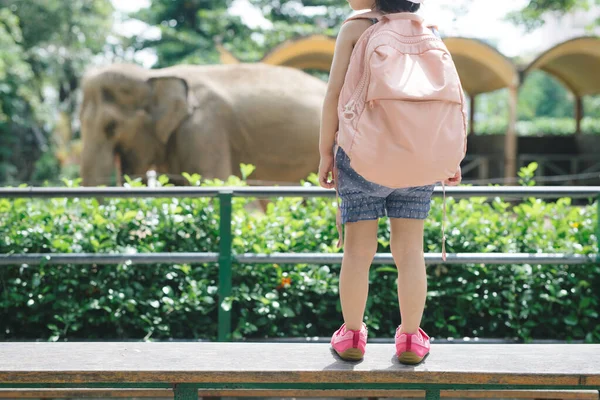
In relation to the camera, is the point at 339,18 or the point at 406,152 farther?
the point at 339,18

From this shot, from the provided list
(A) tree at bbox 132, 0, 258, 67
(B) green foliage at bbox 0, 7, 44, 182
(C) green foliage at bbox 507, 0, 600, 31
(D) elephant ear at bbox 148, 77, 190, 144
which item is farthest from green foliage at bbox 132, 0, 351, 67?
(D) elephant ear at bbox 148, 77, 190, 144

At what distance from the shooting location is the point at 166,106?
Result: 10031mm

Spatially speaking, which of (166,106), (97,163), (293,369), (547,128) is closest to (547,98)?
(547,128)

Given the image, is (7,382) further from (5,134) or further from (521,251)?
(5,134)

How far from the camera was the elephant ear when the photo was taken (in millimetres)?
10039

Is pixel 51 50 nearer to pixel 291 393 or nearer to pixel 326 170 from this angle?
pixel 291 393

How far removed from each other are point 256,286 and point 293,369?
5.14ft

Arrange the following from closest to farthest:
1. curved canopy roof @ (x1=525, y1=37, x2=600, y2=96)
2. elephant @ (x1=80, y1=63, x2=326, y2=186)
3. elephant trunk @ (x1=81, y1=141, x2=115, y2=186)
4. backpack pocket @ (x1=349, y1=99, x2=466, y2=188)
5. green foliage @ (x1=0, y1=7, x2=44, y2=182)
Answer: backpack pocket @ (x1=349, y1=99, x2=466, y2=188) < elephant trunk @ (x1=81, y1=141, x2=115, y2=186) < elephant @ (x1=80, y1=63, x2=326, y2=186) < curved canopy roof @ (x1=525, y1=37, x2=600, y2=96) < green foliage @ (x1=0, y1=7, x2=44, y2=182)

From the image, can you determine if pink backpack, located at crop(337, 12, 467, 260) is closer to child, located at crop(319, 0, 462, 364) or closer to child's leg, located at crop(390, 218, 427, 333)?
child, located at crop(319, 0, 462, 364)

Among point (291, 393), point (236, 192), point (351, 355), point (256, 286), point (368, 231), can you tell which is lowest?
point (291, 393)

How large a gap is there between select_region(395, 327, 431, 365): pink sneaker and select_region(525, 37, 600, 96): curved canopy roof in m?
14.2

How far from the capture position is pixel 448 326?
4.09 m

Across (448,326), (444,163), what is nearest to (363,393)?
(448,326)

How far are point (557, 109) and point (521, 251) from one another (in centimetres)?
6636
